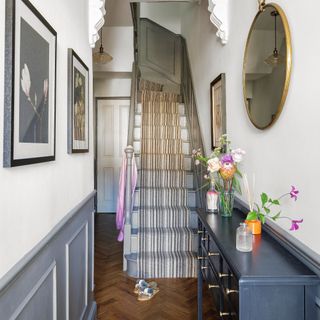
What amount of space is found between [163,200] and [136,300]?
3.96 ft

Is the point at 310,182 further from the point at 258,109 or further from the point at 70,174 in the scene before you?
the point at 70,174

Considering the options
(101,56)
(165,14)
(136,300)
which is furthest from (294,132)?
(165,14)

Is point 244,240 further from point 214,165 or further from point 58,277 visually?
point 58,277

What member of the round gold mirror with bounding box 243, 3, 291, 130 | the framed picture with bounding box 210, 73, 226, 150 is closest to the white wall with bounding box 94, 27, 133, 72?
the framed picture with bounding box 210, 73, 226, 150

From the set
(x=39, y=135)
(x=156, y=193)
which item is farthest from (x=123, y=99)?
(x=39, y=135)

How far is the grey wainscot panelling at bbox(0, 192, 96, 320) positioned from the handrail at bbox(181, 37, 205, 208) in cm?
116

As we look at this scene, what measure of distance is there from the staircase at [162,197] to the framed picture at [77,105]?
1.43 meters

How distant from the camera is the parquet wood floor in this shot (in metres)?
2.19

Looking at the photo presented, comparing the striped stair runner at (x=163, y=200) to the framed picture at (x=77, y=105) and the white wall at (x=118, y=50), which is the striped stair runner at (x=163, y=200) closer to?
the white wall at (x=118, y=50)

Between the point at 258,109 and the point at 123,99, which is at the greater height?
the point at 123,99

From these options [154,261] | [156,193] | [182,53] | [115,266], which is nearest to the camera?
[154,261]

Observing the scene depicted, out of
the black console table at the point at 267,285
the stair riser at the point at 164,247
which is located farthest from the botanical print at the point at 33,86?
the stair riser at the point at 164,247

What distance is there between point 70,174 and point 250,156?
3.36ft

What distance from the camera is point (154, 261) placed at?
2.82 metres
